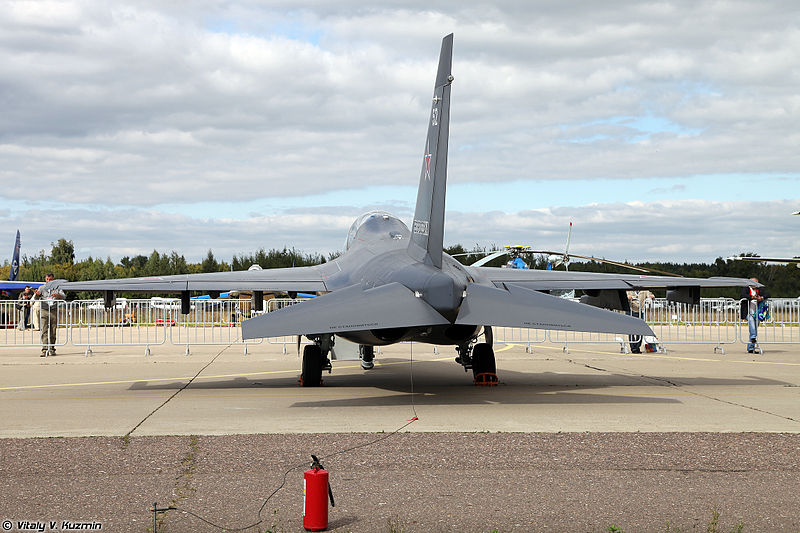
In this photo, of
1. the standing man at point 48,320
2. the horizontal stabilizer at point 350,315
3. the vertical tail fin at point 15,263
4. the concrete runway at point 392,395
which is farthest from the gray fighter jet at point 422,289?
the vertical tail fin at point 15,263

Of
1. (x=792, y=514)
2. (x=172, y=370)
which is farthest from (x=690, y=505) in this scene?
(x=172, y=370)

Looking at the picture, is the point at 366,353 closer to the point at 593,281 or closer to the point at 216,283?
the point at 216,283

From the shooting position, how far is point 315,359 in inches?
553

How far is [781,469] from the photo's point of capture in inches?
271

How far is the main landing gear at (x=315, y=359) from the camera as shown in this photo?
14.0 meters

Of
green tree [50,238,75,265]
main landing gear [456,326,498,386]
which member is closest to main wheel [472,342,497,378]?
main landing gear [456,326,498,386]

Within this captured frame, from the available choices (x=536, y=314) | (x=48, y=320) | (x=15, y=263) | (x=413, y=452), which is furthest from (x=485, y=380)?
(x=15, y=263)

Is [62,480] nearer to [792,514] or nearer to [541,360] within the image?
[792,514]

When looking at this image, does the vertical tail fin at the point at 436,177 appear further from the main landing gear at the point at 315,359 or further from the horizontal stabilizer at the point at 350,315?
the main landing gear at the point at 315,359

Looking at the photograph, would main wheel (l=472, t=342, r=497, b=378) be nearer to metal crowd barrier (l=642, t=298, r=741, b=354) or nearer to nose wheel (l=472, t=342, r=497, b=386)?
nose wheel (l=472, t=342, r=497, b=386)

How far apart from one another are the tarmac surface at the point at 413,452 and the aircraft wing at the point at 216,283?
180 cm

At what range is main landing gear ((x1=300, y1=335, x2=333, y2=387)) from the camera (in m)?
14.0

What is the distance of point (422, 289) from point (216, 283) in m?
5.04

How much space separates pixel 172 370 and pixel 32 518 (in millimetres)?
12642
